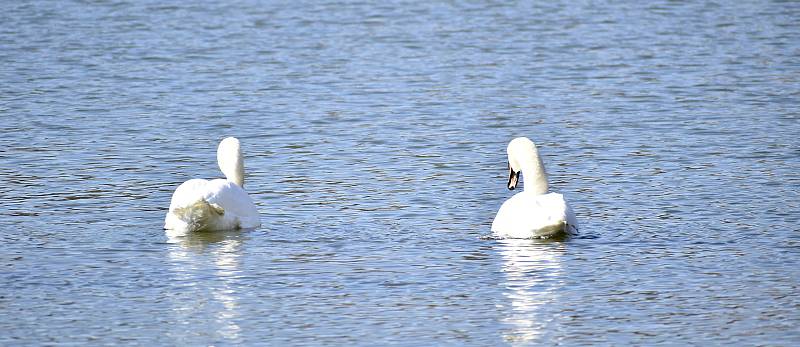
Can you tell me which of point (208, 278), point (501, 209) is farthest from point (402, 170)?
point (208, 278)

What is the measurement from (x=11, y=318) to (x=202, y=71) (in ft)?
45.5

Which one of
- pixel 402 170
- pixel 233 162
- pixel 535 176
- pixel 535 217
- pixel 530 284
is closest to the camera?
pixel 530 284

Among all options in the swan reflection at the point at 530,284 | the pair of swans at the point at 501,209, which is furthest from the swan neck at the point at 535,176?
the swan reflection at the point at 530,284

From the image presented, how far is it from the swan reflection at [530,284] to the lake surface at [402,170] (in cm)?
3

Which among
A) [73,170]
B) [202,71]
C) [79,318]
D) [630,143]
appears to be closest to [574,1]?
[202,71]

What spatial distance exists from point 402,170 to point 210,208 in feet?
11.7

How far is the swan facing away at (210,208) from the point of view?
13.8 meters

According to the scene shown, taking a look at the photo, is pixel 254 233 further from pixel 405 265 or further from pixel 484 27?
pixel 484 27

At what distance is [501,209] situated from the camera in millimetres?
14023

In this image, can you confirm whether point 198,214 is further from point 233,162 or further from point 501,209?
point 501,209

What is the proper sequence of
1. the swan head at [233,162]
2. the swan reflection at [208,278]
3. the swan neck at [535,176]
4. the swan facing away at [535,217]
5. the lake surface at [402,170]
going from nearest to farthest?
the swan reflection at [208,278] → the lake surface at [402,170] → the swan facing away at [535,217] → the swan neck at [535,176] → the swan head at [233,162]

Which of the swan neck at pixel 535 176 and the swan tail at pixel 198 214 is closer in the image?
the swan tail at pixel 198 214

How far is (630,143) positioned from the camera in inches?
723

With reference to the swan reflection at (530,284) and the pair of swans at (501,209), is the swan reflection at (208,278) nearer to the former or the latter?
the pair of swans at (501,209)
